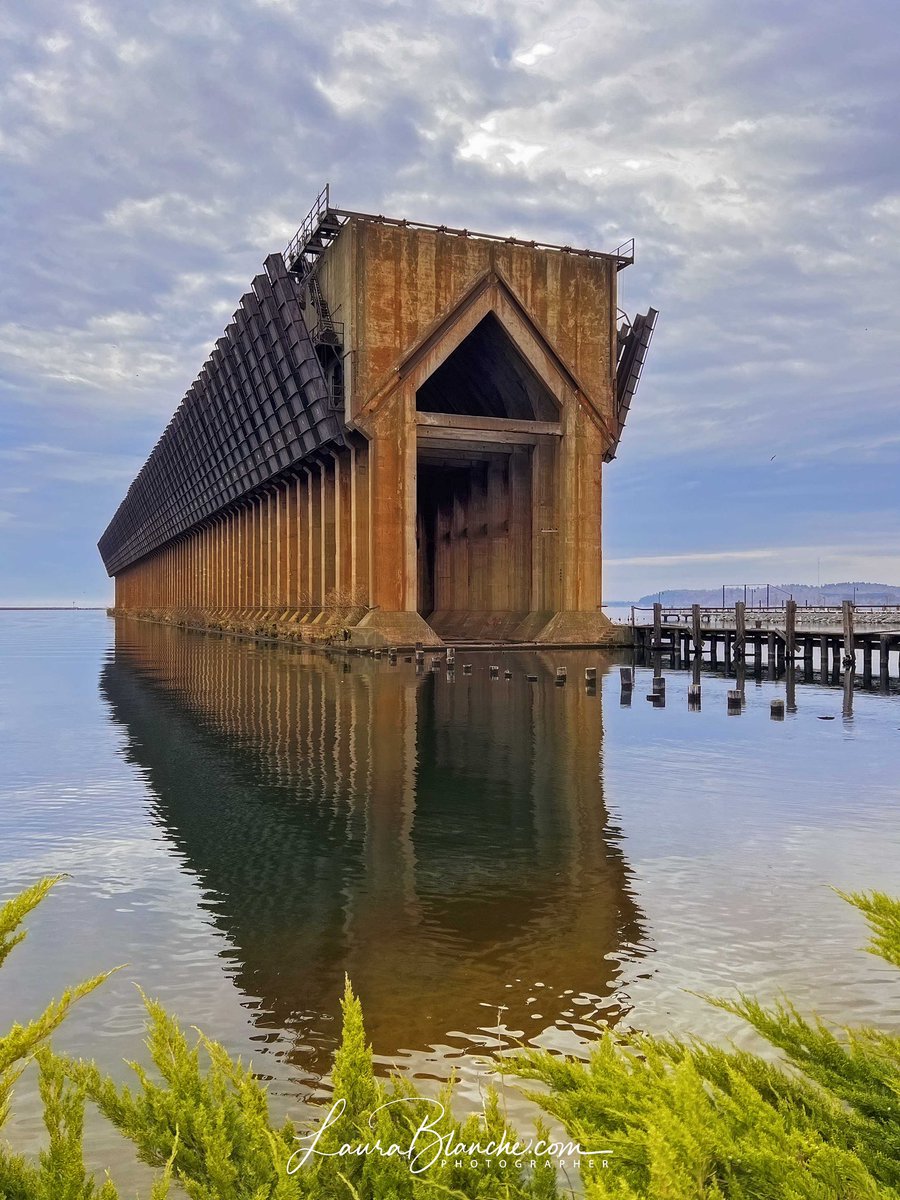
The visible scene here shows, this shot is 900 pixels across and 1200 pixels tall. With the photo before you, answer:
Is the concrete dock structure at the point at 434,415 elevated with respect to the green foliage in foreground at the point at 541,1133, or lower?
elevated

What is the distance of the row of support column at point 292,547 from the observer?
49.4 meters

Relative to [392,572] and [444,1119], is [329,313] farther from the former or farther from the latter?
[444,1119]

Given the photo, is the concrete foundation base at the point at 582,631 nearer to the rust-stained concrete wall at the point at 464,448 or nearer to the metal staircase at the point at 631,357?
the rust-stained concrete wall at the point at 464,448

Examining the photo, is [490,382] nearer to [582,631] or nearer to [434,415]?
[434,415]

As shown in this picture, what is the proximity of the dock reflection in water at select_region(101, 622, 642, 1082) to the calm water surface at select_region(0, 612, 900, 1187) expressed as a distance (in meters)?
0.04

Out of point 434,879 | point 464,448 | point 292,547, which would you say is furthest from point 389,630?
point 434,879

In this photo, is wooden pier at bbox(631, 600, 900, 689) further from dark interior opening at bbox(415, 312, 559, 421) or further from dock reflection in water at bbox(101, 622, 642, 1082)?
dock reflection in water at bbox(101, 622, 642, 1082)

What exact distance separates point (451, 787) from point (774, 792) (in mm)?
4721

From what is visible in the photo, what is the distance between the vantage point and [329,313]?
1991 inches

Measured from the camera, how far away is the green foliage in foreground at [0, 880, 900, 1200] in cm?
262

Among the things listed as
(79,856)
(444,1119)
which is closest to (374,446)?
(79,856)

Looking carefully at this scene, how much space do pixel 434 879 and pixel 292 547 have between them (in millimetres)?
58319

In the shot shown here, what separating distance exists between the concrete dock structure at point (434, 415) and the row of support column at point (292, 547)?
204 millimetres

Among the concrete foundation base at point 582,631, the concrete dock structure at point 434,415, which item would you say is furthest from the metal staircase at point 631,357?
the concrete foundation base at point 582,631
